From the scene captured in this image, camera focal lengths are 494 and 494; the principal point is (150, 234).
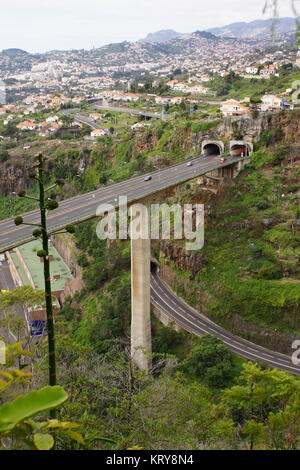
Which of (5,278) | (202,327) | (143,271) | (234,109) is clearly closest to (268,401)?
(143,271)

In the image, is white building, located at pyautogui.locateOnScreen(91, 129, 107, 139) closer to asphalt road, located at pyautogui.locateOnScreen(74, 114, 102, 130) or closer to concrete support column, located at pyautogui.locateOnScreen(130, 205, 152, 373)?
asphalt road, located at pyautogui.locateOnScreen(74, 114, 102, 130)

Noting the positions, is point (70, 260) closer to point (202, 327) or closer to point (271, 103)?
point (202, 327)

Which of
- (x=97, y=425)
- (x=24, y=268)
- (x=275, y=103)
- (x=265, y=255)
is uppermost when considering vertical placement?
(x=275, y=103)

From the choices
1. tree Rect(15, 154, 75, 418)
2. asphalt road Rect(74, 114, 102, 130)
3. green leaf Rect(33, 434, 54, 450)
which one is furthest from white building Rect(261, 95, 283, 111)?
green leaf Rect(33, 434, 54, 450)

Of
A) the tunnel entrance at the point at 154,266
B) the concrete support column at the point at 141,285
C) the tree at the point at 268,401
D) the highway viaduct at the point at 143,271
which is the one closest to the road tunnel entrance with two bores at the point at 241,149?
the highway viaduct at the point at 143,271

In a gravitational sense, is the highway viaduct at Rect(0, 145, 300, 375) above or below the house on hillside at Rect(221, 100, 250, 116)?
below

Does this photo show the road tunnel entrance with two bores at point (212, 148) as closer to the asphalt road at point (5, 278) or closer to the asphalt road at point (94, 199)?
the asphalt road at point (94, 199)

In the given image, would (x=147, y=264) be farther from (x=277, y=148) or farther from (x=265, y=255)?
(x=277, y=148)

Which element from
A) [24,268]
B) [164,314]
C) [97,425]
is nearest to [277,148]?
[164,314]
